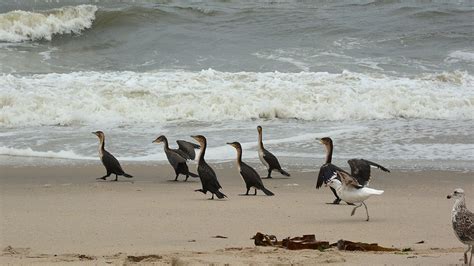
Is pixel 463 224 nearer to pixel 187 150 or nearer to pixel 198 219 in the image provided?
pixel 198 219

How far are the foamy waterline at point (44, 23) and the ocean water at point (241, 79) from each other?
0.06 m

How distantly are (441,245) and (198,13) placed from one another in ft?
70.2

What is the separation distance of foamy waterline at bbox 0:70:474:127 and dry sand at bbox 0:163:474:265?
4.56 m

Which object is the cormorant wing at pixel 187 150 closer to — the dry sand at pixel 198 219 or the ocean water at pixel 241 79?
the dry sand at pixel 198 219

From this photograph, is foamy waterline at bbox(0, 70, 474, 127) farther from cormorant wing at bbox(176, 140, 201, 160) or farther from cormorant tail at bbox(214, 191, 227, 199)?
cormorant tail at bbox(214, 191, 227, 199)

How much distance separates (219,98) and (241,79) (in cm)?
192

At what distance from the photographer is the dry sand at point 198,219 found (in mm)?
6391

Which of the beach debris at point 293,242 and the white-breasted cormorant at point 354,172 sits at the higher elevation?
the white-breasted cormorant at point 354,172

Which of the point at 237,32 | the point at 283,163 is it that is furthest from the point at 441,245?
the point at 237,32

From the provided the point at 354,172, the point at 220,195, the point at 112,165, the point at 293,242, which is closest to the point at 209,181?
the point at 220,195

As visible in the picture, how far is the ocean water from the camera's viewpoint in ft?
44.5

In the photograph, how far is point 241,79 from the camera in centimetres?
1880

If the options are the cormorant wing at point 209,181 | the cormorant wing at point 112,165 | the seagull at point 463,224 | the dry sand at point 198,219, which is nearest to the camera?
the seagull at point 463,224

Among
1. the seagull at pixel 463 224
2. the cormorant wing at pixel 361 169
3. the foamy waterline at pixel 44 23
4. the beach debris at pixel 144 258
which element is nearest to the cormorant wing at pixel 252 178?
the cormorant wing at pixel 361 169
